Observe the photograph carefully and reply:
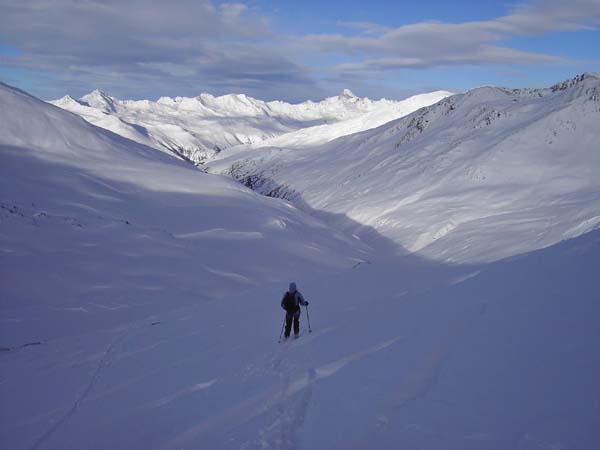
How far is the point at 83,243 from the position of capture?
19469 millimetres

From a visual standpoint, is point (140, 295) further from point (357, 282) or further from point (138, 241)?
point (357, 282)

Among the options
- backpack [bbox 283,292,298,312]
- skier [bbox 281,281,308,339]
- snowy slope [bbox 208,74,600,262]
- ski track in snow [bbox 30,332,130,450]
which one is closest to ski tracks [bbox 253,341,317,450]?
skier [bbox 281,281,308,339]

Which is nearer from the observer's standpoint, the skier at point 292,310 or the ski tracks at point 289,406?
the ski tracks at point 289,406

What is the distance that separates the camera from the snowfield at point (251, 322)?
597 centimetres

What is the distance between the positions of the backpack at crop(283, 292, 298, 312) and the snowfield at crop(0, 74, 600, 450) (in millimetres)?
785

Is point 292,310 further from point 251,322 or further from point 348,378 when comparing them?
point 348,378

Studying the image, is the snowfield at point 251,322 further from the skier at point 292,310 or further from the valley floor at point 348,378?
the skier at point 292,310

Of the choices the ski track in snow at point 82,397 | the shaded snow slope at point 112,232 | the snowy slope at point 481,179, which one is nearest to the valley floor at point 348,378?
the ski track in snow at point 82,397

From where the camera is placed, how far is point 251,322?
13.0m

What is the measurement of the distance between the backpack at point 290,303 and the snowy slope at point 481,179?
49.3ft

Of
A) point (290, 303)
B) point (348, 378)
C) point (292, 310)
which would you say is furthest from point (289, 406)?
point (290, 303)

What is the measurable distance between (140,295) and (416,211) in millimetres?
38528

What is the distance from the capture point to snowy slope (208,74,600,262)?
→ 1261 inches

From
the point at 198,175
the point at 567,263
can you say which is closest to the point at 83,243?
the point at 567,263
